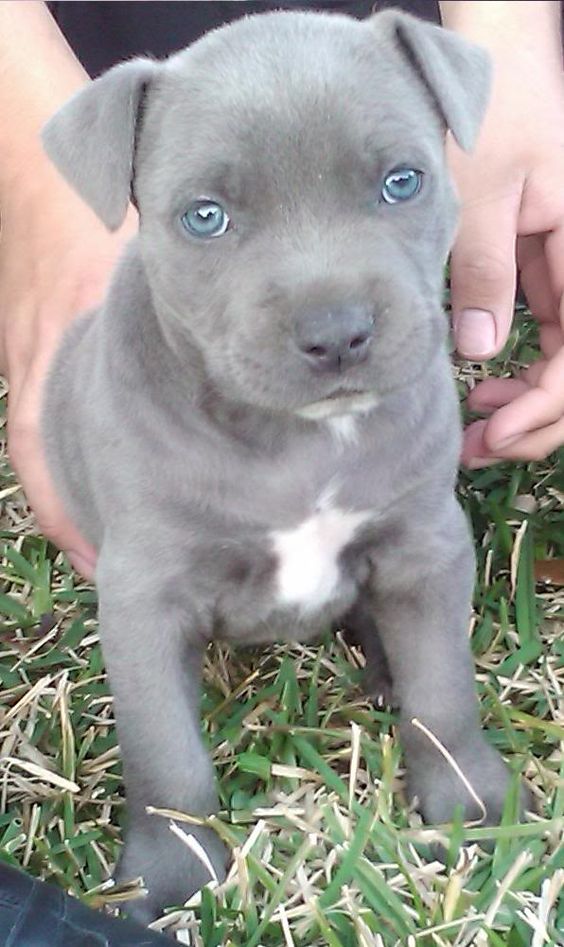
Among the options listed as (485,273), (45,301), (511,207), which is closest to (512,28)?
(511,207)

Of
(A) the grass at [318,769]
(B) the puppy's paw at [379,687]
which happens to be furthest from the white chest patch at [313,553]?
(B) the puppy's paw at [379,687]

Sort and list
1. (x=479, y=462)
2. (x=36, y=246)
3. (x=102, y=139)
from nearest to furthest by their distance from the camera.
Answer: (x=102, y=139), (x=36, y=246), (x=479, y=462)

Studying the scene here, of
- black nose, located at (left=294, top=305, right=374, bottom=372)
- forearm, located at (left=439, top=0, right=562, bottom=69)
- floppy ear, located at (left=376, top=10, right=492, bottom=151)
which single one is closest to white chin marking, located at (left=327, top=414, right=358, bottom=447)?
black nose, located at (left=294, top=305, right=374, bottom=372)

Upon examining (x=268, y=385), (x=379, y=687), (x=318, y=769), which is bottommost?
(x=379, y=687)

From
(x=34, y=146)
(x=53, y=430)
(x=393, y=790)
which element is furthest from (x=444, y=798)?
(x=34, y=146)

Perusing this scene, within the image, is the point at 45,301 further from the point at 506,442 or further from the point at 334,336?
the point at 334,336

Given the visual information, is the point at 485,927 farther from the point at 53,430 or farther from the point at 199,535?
the point at 53,430
